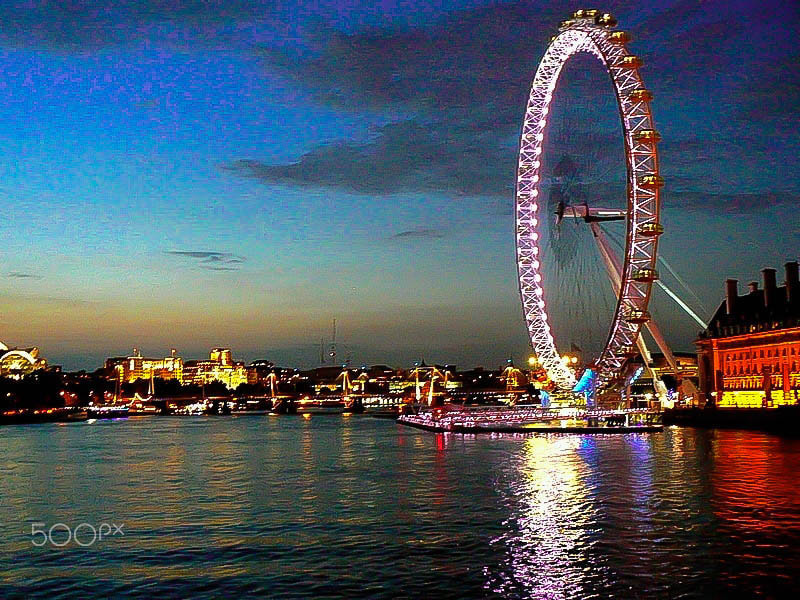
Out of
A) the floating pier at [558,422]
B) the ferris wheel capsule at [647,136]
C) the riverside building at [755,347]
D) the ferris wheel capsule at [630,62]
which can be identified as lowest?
the floating pier at [558,422]

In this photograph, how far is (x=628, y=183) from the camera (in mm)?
34781

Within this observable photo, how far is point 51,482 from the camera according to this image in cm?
2647

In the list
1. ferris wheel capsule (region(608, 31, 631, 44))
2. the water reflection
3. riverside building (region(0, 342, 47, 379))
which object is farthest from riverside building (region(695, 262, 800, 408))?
riverside building (region(0, 342, 47, 379))

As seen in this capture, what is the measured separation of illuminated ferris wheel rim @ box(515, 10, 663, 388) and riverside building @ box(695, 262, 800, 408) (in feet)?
58.7

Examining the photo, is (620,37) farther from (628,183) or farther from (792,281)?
(792,281)

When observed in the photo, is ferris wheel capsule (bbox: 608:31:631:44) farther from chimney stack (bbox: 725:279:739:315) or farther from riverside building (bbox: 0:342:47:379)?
riverside building (bbox: 0:342:47:379)

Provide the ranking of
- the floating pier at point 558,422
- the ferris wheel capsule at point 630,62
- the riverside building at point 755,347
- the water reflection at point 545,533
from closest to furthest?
the water reflection at point 545,533 < the ferris wheel capsule at point 630,62 < the floating pier at point 558,422 < the riverside building at point 755,347

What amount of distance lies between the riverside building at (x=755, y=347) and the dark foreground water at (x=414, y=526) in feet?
82.5

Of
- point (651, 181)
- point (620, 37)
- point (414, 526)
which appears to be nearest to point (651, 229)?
point (651, 181)

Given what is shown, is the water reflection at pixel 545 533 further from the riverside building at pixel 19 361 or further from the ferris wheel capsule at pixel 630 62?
the riverside building at pixel 19 361

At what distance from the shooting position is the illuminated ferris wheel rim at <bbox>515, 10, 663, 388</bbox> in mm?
33625

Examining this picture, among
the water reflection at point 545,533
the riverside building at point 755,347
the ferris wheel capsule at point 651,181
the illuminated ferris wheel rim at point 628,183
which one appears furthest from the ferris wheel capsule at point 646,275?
the riverside building at point 755,347

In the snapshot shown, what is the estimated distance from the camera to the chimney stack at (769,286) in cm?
5894

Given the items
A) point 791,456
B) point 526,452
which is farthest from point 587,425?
point 791,456
